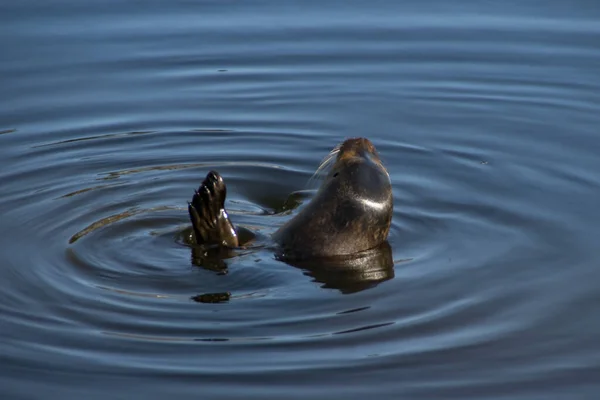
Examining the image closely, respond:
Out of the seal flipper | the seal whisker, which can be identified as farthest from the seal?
the seal whisker

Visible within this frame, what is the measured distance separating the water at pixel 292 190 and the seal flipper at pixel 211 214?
0.19m

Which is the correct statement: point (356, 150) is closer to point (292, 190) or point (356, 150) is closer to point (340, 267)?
point (340, 267)

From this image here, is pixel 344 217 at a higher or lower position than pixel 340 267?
higher

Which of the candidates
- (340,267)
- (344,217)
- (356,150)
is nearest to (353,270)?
(340,267)

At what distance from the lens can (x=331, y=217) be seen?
7.68 metres

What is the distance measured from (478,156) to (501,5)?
4863mm

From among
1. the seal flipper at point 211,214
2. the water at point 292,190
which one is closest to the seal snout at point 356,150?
the water at point 292,190

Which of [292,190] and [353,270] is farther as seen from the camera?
[292,190]

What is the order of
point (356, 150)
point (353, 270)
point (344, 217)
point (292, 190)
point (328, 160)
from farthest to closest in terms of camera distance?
point (292, 190) → point (328, 160) → point (356, 150) → point (344, 217) → point (353, 270)

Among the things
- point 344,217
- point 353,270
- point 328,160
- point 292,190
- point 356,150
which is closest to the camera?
point 353,270

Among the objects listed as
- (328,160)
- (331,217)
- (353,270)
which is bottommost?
(353,270)

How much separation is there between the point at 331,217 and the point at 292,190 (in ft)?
4.94

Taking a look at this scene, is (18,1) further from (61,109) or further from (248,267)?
(248,267)

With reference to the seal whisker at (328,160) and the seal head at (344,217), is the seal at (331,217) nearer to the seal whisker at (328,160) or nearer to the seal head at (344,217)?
the seal head at (344,217)
